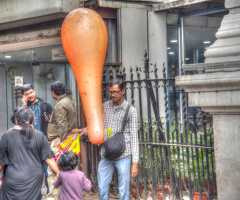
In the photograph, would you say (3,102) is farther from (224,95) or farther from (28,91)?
(224,95)

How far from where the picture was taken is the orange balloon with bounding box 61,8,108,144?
15.5 feet

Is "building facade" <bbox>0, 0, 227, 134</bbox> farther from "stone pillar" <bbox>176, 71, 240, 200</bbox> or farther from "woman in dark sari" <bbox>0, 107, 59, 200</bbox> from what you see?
"woman in dark sari" <bbox>0, 107, 59, 200</bbox>

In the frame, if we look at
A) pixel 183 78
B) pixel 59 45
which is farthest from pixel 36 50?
pixel 183 78

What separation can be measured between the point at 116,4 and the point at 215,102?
4.02m

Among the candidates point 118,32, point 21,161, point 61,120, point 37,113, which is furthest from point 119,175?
point 118,32

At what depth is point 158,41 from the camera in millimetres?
8445

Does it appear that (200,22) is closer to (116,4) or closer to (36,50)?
(116,4)

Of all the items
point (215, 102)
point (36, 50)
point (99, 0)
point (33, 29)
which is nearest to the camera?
point (215, 102)

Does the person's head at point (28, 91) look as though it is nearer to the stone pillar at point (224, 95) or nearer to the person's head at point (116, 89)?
the person's head at point (116, 89)

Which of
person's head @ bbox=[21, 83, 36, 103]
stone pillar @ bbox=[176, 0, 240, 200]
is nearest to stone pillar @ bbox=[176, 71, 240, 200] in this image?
stone pillar @ bbox=[176, 0, 240, 200]

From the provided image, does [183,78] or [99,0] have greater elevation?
[99,0]

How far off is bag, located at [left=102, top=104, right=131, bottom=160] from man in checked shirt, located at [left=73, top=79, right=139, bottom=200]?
8cm

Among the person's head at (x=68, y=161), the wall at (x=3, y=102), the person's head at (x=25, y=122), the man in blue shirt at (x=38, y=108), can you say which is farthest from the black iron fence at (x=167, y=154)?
the wall at (x=3, y=102)

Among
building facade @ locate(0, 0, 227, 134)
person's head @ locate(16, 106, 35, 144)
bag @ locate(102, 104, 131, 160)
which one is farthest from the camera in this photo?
building facade @ locate(0, 0, 227, 134)
